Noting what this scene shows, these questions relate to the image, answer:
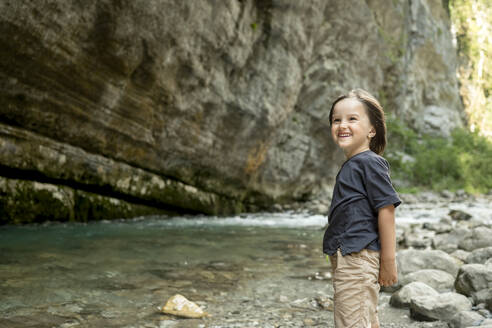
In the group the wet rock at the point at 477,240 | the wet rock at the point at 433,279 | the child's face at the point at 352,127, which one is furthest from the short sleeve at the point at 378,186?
the wet rock at the point at 477,240

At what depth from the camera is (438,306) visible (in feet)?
8.86

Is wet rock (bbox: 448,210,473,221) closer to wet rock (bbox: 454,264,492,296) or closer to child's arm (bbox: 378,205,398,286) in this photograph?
wet rock (bbox: 454,264,492,296)

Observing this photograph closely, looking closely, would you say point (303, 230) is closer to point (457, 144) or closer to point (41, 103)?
point (41, 103)

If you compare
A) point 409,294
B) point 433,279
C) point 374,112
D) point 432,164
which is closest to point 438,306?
point 409,294

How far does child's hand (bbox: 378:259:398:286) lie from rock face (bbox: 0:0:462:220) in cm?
616

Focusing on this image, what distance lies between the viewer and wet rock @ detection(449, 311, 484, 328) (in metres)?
2.43

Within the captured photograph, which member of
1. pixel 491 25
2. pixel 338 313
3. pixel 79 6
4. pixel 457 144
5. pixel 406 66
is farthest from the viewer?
pixel 491 25

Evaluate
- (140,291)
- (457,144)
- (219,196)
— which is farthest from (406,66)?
(140,291)

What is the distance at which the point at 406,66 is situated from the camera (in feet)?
80.2

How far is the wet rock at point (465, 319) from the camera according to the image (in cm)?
243

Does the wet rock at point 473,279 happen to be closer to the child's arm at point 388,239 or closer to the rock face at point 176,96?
the child's arm at point 388,239

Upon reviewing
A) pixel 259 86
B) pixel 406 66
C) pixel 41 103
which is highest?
pixel 406 66

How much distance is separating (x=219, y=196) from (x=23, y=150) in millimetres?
5601

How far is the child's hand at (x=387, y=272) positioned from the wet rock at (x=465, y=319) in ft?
3.65
